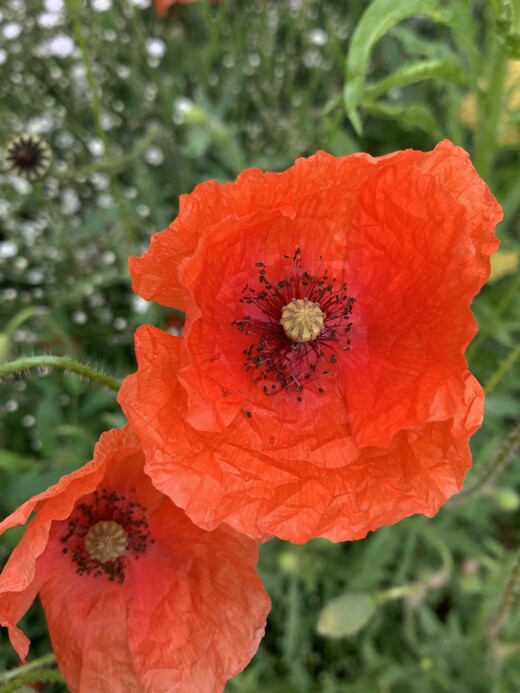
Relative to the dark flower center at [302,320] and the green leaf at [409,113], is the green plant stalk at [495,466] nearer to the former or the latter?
the dark flower center at [302,320]

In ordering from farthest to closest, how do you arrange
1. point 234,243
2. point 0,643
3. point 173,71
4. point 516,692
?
point 173,71, point 516,692, point 0,643, point 234,243

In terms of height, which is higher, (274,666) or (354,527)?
(354,527)

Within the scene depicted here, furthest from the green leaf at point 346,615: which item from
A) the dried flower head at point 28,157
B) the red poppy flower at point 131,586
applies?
the dried flower head at point 28,157

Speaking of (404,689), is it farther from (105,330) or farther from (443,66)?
(443,66)

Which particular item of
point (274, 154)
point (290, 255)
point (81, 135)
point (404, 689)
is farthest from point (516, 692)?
point (81, 135)

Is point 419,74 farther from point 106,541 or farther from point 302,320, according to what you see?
point 106,541

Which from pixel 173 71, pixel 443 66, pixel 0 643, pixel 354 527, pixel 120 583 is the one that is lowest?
pixel 0 643

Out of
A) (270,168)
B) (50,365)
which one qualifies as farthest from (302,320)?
(270,168)

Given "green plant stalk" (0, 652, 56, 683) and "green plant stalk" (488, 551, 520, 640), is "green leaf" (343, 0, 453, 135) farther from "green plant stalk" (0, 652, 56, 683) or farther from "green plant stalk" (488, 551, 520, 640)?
"green plant stalk" (0, 652, 56, 683)

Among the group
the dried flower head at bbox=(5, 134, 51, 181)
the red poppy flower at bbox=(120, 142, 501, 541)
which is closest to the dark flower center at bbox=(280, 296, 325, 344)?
the red poppy flower at bbox=(120, 142, 501, 541)
